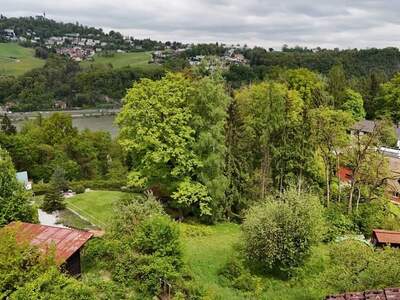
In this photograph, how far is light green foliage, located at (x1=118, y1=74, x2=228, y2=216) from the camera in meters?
25.3

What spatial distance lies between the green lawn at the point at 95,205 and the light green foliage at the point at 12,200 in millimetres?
5143

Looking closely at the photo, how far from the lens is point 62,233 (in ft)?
55.7

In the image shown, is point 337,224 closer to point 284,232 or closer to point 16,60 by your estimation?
point 284,232

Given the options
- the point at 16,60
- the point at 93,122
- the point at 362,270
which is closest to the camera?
the point at 362,270

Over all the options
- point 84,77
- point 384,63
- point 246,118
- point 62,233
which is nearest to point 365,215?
point 246,118

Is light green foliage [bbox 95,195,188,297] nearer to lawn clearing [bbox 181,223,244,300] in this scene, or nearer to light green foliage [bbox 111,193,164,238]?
light green foliage [bbox 111,193,164,238]

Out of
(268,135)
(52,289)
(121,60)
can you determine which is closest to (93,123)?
(268,135)

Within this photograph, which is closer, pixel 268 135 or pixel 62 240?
pixel 62 240

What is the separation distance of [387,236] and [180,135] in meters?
12.6

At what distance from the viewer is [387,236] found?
23.8 metres

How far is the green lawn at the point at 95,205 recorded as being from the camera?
26312 mm

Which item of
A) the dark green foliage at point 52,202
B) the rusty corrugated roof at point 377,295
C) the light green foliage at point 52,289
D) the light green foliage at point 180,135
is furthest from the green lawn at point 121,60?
the rusty corrugated roof at point 377,295

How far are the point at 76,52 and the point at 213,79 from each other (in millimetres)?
185220

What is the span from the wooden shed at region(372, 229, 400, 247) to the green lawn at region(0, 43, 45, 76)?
441 ft
